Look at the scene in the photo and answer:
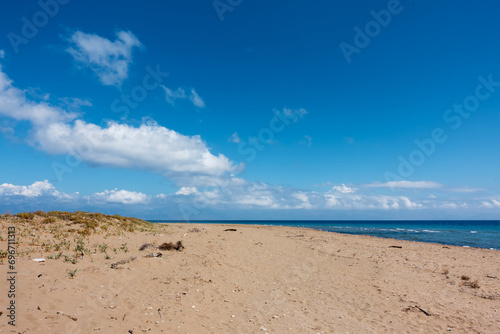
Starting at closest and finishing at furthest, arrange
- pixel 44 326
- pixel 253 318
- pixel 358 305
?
pixel 44 326 < pixel 253 318 < pixel 358 305

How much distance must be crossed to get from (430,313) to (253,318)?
6928mm

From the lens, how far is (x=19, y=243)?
13836 mm

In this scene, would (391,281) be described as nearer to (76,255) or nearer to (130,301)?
(130,301)

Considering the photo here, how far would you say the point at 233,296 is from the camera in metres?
10.4

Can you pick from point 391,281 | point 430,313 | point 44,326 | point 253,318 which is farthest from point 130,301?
point 391,281

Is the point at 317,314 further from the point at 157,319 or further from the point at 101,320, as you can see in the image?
the point at 101,320

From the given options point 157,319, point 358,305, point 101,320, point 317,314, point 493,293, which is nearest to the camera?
point 101,320

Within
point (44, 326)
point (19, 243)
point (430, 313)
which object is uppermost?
point (19, 243)

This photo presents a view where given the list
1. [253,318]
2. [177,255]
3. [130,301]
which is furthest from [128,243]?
[253,318]

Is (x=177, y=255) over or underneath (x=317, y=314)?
over

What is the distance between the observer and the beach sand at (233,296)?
749 cm

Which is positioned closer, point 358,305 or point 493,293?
point 358,305

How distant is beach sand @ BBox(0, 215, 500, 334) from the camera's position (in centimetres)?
749

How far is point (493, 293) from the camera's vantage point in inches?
481
